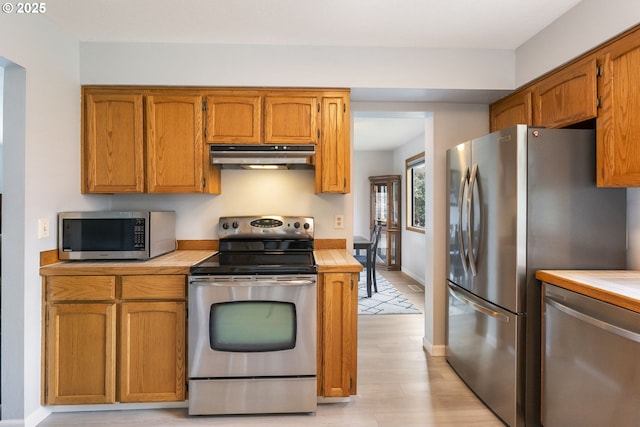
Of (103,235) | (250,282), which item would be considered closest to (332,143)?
(250,282)

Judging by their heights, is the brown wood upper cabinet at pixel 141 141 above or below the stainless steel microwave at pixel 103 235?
above

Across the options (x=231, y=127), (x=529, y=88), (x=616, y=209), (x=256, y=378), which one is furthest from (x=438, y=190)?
(x=256, y=378)

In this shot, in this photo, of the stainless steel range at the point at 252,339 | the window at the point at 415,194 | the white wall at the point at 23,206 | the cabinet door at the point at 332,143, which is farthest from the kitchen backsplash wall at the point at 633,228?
the window at the point at 415,194

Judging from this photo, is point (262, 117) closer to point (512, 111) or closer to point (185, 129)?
point (185, 129)

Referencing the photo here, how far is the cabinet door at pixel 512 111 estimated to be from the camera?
253 cm

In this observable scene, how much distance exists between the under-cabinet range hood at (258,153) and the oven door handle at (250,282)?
85 centimetres

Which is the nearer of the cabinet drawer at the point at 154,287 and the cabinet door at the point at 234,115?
the cabinet drawer at the point at 154,287

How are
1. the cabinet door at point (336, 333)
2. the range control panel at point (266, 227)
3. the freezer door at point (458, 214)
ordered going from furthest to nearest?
the range control panel at point (266, 227) → the freezer door at point (458, 214) → the cabinet door at point (336, 333)

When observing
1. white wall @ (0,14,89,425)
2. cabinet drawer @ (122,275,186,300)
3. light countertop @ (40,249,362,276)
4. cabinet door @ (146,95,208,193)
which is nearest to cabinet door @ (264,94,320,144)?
cabinet door @ (146,95,208,193)

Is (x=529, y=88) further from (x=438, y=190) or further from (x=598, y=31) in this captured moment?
(x=438, y=190)

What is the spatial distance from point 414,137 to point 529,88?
11.6ft

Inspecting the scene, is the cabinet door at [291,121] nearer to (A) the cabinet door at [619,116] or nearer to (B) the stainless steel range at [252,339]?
(B) the stainless steel range at [252,339]

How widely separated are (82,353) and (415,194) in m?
5.44

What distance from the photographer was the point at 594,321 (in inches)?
62.7
